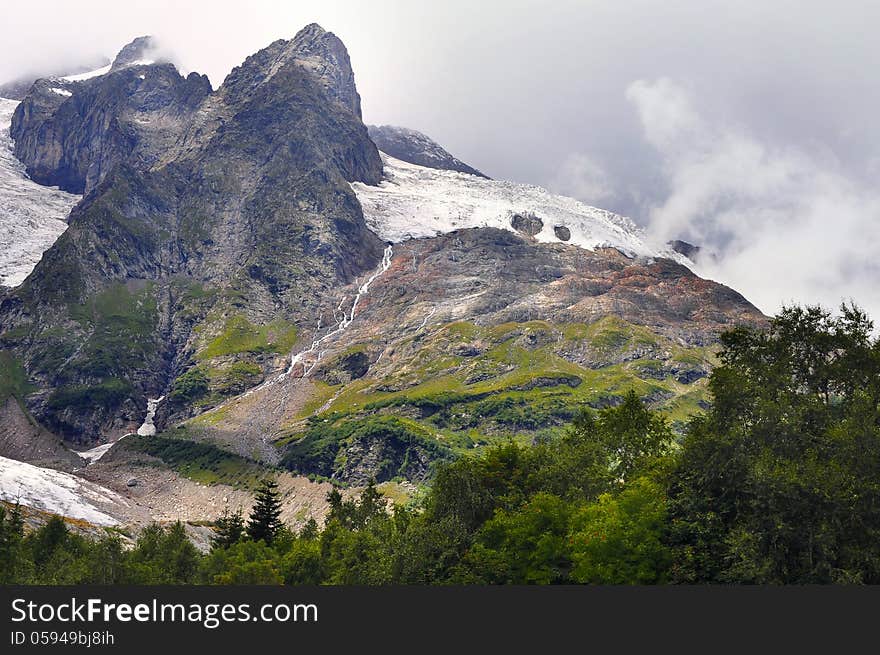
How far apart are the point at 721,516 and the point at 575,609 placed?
2395 centimetres

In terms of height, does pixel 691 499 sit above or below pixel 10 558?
above

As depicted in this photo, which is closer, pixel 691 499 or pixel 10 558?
pixel 691 499

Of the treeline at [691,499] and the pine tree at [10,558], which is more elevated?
the treeline at [691,499]

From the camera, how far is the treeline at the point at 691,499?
212 ft

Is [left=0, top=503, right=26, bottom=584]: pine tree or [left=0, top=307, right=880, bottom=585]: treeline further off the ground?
[left=0, top=307, right=880, bottom=585]: treeline

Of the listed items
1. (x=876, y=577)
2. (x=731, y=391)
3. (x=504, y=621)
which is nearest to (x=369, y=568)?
(x=504, y=621)

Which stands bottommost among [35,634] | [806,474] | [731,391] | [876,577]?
[35,634]

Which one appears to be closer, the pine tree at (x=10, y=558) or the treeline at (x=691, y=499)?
the treeline at (x=691, y=499)

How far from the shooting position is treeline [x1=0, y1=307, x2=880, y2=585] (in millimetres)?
64500

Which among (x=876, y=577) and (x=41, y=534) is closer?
(x=876, y=577)

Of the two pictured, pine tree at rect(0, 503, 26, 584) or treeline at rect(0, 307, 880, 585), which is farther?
pine tree at rect(0, 503, 26, 584)

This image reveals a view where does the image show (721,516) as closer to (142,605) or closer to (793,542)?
(793,542)

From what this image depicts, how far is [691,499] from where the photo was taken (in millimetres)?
74250

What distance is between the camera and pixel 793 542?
215 feet
